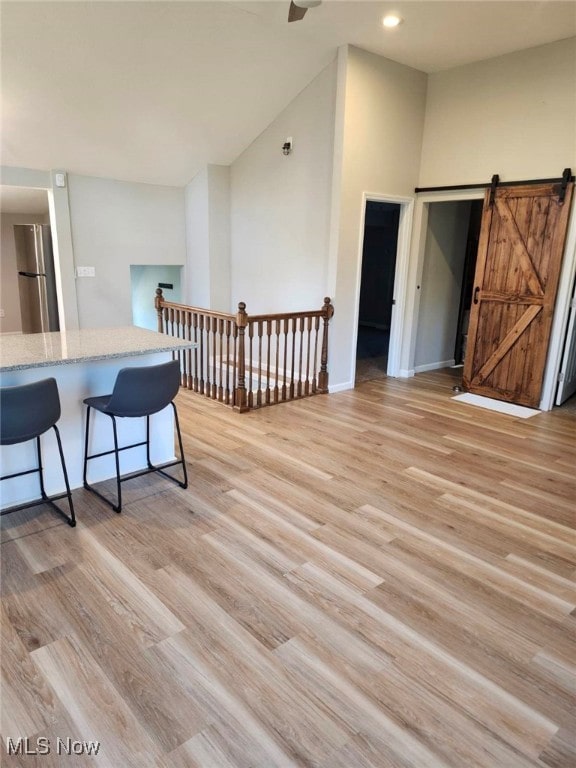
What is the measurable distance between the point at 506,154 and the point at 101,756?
5.71 metres

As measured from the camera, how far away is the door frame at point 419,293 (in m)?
4.73

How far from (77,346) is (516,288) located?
4315mm

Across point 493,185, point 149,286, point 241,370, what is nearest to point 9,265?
point 149,286

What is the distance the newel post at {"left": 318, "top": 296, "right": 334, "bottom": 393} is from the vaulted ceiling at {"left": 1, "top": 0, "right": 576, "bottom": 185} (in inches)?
93.3

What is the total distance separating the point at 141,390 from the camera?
2861 mm

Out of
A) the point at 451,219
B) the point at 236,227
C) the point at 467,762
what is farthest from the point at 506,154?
the point at 467,762

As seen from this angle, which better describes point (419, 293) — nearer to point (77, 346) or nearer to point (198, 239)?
point (198, 239)

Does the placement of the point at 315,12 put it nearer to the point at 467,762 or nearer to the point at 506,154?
the point at 506,154

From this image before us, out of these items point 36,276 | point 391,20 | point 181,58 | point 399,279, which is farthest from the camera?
point 36,276

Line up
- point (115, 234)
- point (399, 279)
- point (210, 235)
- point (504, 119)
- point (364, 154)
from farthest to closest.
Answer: point (210, 235) → point (115, 234) → point (399, 279) → point (364, 154) → point (504, 119)

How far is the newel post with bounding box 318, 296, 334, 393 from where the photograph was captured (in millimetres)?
5203

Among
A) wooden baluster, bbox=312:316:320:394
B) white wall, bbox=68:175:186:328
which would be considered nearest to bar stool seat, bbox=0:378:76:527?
wooden baluster, bbox=312:316:320:394

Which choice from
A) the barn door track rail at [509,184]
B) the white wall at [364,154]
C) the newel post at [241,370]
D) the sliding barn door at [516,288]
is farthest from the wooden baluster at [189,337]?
the sliding barn door at [516,288]

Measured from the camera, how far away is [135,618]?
82.9 inches
